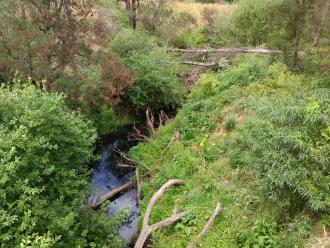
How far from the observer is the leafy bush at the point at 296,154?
10164 mm

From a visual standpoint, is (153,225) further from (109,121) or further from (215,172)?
(109,121)

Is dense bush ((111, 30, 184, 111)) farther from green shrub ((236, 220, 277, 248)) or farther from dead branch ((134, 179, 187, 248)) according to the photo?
green shrub ((236, 220, 277, 248))

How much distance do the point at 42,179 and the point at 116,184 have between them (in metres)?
7.57

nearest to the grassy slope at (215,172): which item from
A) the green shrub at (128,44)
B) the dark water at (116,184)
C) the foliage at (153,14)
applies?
the dark water at (116,184)

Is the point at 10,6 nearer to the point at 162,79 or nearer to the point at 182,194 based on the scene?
the point at 162,79

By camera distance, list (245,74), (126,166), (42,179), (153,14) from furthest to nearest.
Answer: (153,14)
(245,74)
(126,166)
(42,179)

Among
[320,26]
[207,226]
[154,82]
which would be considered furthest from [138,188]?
[320,26]

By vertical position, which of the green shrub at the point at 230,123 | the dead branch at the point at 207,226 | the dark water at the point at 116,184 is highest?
the green shrub at the point at 230,123

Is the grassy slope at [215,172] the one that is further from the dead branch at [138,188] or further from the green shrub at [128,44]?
the green shrub at [128,44]

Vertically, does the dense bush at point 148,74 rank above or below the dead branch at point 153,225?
above

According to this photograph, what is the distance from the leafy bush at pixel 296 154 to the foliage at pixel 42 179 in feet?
15.8

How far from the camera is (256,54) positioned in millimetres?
23094

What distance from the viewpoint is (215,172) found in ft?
47.7

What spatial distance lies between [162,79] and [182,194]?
9697 millimetres
